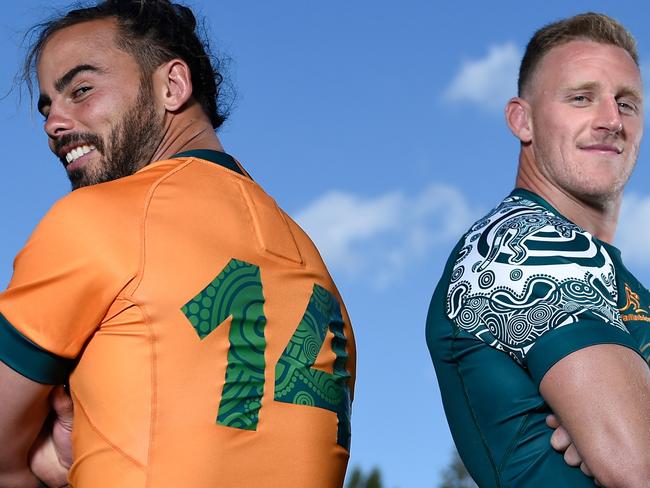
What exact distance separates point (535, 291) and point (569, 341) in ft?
0.73

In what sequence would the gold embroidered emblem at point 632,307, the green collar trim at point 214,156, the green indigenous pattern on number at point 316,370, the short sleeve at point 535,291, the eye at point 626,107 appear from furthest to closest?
1. the eye at point 626,107
2. the gold embroidered emblem at point 632,307
3. the green collar trim at point 214,156
4. the short sleeve at point 535,291
5. the green indigenous pattern on number at point 316,370

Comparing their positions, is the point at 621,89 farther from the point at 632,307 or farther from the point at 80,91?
the point at 80,91

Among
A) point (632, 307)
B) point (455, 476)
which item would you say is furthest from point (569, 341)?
point (455, 476)

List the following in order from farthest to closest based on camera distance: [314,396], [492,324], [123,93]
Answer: [123,93] < [492,324] < [314,396]

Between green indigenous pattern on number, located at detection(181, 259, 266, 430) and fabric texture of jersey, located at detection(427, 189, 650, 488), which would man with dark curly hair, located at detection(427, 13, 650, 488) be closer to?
fabric texture of jersey, located at detection(427, 189, 650, 488)

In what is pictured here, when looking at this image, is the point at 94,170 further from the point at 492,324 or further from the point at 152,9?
the point at 492,324

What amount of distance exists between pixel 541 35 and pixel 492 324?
146 centimetres

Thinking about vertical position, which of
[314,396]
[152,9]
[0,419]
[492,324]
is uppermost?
[152,9]

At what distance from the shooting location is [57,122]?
3.50 m

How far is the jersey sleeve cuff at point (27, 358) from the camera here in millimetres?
2789

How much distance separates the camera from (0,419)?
2773 millimetres

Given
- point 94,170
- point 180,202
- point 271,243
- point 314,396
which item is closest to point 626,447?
point 314,396

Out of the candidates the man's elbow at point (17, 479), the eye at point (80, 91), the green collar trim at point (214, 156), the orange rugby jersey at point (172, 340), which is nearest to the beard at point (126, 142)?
the eye at point (80, 91)

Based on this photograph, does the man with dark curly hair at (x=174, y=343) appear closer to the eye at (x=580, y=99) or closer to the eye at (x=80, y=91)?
the eye at (x=80, y=91)
